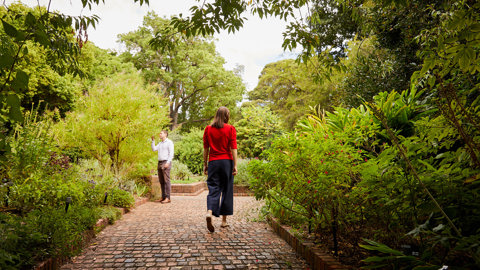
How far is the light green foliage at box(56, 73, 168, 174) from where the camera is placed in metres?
7.20

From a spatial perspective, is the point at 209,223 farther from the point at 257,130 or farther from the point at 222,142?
the point at 257,130

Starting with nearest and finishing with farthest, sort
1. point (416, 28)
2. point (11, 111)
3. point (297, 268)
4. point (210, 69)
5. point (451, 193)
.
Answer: point (11, 111) < point (451, 193) < point (297, 268) < point (416, 28) < point (210, 69)

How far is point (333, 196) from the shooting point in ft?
8.40

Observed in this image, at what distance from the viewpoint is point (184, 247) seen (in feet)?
11.5

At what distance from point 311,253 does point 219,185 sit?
199 centimetres

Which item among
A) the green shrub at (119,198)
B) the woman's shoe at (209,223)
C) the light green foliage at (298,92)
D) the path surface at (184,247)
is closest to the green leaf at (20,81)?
the path surface at (184,247)

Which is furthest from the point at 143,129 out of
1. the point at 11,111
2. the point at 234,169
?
the point at 11,111

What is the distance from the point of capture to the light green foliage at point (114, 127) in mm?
7199

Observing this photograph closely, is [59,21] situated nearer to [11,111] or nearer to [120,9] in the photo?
[120,9]

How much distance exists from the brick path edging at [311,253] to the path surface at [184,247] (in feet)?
0.27

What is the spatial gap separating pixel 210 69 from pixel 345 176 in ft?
77.5

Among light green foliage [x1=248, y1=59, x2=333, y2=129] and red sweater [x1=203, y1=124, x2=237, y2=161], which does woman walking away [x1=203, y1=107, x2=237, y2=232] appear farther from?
light green foliage [x1=248, y1=59, x2=333, y2=129]

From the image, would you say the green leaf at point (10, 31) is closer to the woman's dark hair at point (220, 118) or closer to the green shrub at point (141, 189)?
the woman's dark hair at point (220, 118)

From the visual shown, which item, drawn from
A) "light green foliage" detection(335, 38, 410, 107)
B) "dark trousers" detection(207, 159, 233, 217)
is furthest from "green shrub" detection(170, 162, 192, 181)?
"dark trousers" detection(207, 159, 233, 217)
